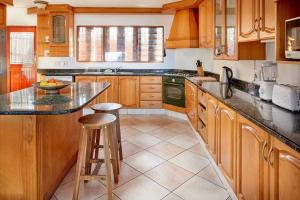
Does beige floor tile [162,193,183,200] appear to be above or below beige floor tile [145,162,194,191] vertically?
below

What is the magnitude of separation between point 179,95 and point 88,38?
2.65 meters

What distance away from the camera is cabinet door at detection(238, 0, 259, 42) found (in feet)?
7.29

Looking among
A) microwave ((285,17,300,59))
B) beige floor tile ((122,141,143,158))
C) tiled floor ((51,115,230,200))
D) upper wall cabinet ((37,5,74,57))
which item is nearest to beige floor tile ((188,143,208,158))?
tiled floor ((51,115,230,200))

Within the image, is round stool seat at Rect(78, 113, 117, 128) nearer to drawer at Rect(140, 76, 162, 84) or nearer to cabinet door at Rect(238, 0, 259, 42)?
cabinet door at Rect(238, 0, 259, 42)

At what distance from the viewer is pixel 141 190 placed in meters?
2.47

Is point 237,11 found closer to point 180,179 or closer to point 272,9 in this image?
point 272,9

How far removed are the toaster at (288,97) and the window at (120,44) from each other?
4393 millimetres

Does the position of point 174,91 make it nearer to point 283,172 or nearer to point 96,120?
point 96,120

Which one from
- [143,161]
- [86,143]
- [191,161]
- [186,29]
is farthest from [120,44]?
[86,143]

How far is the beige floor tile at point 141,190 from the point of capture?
7.68 ft

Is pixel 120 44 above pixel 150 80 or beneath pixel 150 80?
above

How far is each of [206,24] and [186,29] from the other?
32.0 inches

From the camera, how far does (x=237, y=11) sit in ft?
8.67

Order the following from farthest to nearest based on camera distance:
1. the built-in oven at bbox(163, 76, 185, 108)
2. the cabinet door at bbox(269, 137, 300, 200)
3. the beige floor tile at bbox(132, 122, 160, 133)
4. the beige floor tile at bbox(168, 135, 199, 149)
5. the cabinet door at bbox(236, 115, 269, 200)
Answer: the built-in oven at bbox(163, 76, 185, 108) < the beige floor tile at bbox(132, 122, 160, 133) < the beige floor tile at bbox(168, 135, 199, 149) < the cabinet door at bbox(236, 115, 269, 200) < the cabinet door at bbox(269, 137, 300, 200)
